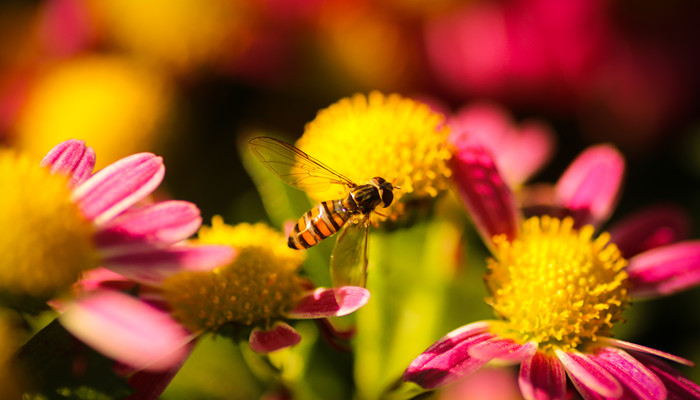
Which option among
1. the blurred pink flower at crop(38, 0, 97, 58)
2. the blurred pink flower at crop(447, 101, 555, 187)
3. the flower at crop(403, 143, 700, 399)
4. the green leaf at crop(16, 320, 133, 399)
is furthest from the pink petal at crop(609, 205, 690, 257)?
the blurred pink flower at crop(38, 0, 97, 58)

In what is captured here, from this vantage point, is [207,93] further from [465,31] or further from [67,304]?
[67,304]

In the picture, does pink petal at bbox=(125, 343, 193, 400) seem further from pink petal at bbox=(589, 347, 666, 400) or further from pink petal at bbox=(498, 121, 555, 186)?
pink petal at bbox=(498, 121, 555, 186)

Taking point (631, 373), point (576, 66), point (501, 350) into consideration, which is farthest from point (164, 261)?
point (576, 66)

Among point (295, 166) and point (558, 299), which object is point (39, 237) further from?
point (558, 299)

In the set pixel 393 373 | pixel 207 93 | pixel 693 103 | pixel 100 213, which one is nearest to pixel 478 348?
pixel 393 373

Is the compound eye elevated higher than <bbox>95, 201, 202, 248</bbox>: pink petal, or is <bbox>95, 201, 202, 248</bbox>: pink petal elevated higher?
the compound eye

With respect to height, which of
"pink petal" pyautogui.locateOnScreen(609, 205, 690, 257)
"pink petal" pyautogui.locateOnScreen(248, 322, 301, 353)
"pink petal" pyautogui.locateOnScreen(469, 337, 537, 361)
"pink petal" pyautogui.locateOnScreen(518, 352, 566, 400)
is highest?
"pink petal" pyautogui.locateOnScreen(609, 205, 690, 257)

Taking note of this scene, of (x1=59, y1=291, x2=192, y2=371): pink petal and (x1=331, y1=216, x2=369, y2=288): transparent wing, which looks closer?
(x1=59, y1=291, x2=192, y2=371): pink petal
